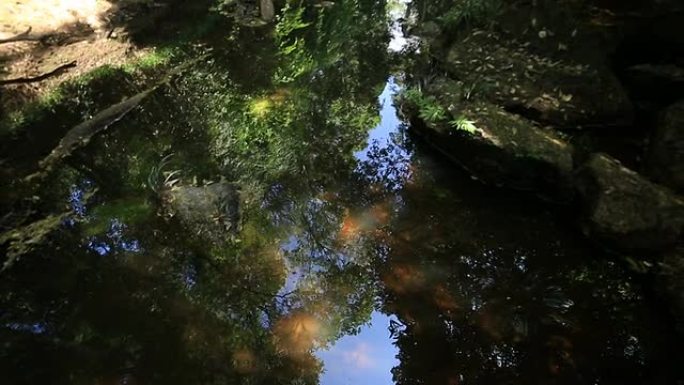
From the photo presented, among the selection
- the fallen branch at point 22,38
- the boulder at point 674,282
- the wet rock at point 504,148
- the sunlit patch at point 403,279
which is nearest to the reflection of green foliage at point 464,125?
the wet rock at point 504,148

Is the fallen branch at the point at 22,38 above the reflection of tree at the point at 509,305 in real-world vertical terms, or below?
above

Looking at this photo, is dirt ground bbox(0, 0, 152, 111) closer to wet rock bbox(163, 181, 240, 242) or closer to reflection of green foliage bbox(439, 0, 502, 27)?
wet rock bbox(163, 181, 240, 242)

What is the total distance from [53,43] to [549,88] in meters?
9.54

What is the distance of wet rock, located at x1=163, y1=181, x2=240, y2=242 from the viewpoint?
671 centimetres

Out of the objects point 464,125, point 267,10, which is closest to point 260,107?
point 464,125

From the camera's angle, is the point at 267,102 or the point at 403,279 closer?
the point at 403,279

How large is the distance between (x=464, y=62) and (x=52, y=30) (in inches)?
331

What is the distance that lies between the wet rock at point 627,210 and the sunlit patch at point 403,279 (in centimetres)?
224

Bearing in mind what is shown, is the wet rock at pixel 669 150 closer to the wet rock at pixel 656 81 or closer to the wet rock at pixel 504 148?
the wet rock at pixel 656 81

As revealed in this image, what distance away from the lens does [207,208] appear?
22.7ft

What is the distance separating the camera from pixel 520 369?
5.08 metres

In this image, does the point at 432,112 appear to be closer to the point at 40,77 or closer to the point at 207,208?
the point at 207,208

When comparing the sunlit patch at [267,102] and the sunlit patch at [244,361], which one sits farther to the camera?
the sunlit patch at [267,102]

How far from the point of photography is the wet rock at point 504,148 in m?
7.00
